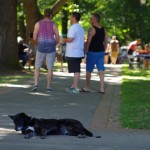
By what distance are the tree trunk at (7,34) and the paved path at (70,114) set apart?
12.6 ft

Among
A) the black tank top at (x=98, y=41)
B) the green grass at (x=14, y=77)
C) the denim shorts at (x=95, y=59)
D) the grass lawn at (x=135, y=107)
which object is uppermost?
the black tank top at (x=98, y=41)

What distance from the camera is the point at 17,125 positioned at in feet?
25.1

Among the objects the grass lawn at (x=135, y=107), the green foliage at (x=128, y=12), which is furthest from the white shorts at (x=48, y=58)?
the green foliage at (x=128, y=12)

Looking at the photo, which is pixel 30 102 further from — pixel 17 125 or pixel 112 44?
pixel 112 44

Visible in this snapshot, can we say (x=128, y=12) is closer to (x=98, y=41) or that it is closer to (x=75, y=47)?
(x=98, y=41)

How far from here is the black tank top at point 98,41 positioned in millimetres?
12859

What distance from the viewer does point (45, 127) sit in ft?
25.1

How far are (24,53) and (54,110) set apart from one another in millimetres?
15320

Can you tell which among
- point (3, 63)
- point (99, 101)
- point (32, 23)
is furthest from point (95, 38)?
point (32, 23)

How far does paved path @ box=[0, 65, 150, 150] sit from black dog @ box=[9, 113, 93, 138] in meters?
0.10

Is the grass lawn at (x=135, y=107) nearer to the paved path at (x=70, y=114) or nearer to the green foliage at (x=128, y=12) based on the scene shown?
the paved path at (x=70, y=114)

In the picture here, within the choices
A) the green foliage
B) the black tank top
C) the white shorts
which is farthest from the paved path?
the green foliage

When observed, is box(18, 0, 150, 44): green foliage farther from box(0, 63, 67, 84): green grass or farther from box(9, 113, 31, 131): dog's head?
box(9, 113, 31, 131): dog's head

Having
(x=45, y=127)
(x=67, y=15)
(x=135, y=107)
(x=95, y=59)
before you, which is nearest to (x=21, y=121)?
(x=45, y=127)
